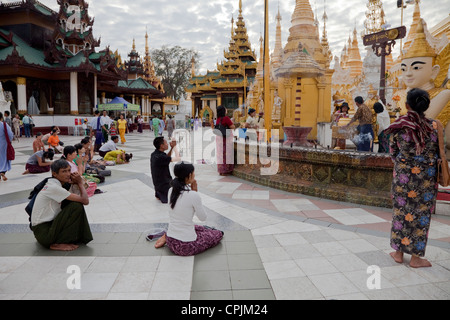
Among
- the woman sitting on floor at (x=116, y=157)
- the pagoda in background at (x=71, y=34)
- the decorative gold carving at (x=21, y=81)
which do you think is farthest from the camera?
the pagoda in background at (x=71, y=34)

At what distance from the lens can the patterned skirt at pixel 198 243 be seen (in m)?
3.55

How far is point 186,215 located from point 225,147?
487 cm

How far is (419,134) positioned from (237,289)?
2.40 metres

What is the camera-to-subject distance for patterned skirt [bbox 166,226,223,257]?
3.55 m

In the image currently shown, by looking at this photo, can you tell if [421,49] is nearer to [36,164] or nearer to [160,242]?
[160,242]

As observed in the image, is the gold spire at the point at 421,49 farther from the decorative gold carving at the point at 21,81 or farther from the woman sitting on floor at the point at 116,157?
the decorative gold carving at the point at 21,81

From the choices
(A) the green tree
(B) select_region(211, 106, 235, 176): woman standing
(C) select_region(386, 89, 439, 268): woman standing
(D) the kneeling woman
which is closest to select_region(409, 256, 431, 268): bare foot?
(C) select_region(386, 89, 439, 268): woman standing

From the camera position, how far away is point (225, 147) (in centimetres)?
826

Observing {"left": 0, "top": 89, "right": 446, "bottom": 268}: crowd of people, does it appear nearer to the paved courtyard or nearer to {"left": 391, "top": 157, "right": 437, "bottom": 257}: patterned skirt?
{"left": 391, "top": 157, "right": 437, "bottom": 257}: patterned skirt

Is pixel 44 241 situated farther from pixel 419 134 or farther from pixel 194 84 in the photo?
pixel 194 84

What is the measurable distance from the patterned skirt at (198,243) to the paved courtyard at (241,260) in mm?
91

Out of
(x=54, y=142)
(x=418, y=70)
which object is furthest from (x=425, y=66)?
(x=54, y=142)

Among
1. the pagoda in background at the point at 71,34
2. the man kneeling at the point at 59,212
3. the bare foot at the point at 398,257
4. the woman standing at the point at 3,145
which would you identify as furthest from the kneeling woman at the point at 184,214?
the pagoda in background at the point at 71,34

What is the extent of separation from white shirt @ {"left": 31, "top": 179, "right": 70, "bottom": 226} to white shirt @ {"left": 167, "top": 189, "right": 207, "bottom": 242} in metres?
1.27
